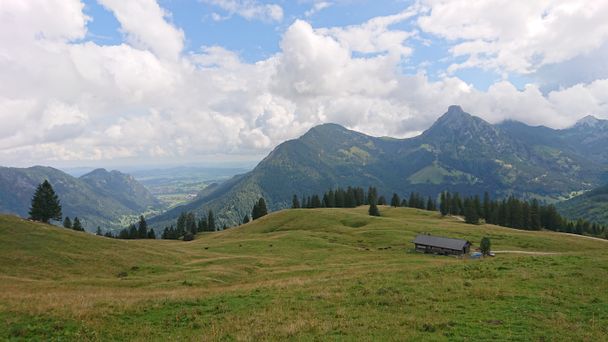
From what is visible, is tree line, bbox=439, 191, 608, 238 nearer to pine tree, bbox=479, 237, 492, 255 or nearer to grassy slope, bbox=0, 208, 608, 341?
pine tree, bbox=479, 237, 492, 255

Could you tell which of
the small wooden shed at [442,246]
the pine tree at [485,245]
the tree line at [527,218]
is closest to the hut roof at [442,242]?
the small wooden shed at [442,246]

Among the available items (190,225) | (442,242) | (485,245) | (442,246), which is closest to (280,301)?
(485,245)

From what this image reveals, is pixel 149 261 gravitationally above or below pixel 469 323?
below

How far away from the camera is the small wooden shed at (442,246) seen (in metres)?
73.1

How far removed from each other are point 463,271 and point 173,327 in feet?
90.3

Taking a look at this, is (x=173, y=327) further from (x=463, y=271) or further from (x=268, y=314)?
(x=463, y=271)

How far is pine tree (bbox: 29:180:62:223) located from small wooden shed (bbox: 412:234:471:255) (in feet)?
301

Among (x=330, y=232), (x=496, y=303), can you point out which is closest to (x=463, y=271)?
(x=496, y=303)

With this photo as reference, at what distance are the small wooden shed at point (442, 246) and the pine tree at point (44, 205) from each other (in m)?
91.7

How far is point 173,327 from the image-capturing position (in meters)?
21.0

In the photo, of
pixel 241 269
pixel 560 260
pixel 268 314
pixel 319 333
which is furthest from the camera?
pixel 241 269

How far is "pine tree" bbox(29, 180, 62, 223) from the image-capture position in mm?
92250

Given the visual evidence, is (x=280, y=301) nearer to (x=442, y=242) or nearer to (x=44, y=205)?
(x=442, y=242)

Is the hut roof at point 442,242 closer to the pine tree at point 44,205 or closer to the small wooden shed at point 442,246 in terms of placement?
the small wooden shed at point 442,246
